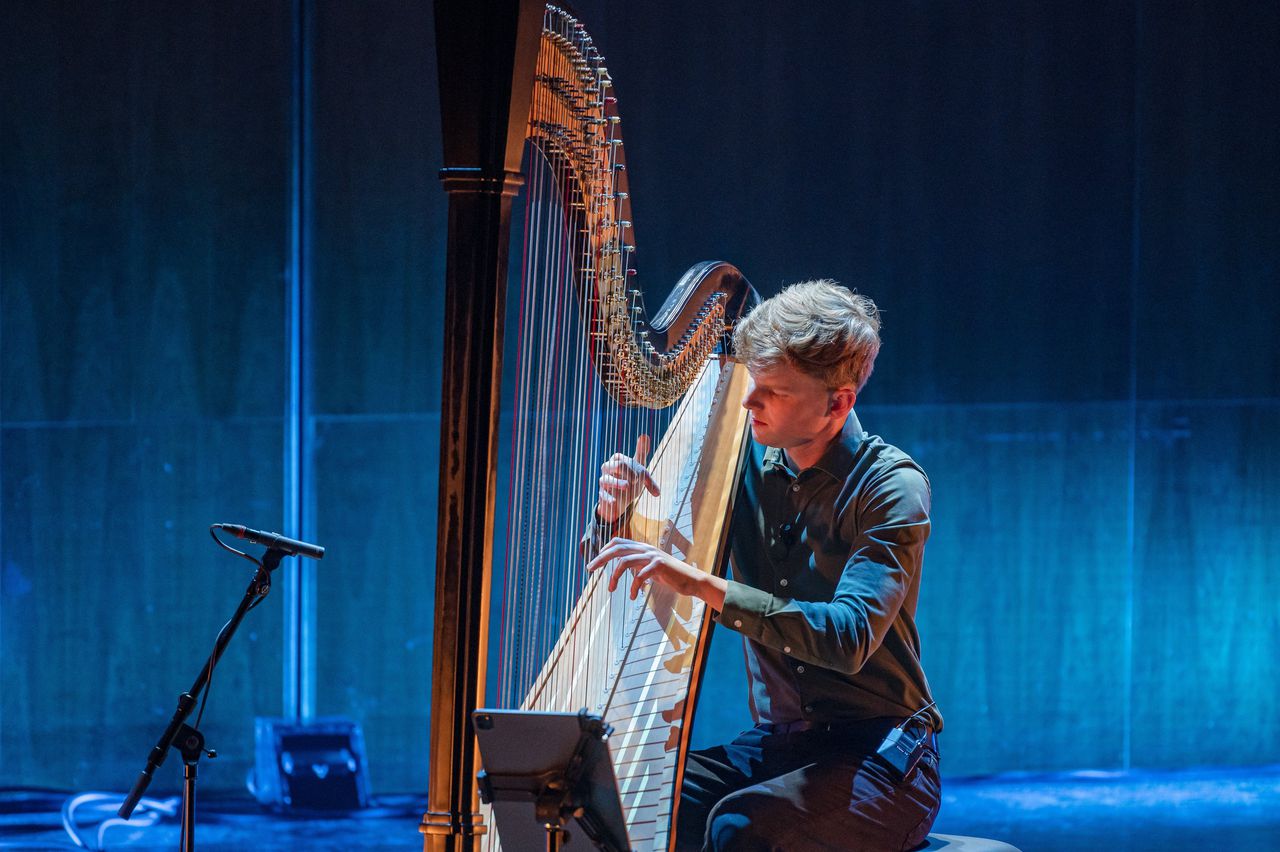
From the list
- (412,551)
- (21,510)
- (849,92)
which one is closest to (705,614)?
(412,551)

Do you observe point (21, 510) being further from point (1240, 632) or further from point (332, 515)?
point (1240, 632)

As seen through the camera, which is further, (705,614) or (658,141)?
(658,141)

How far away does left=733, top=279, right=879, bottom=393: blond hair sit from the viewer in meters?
2.01

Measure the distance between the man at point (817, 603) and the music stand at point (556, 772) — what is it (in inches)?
14.7

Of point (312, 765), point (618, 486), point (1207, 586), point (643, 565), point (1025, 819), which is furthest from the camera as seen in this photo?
point (1207, 586)

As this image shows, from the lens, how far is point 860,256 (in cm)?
444

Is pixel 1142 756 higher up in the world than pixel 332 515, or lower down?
lower down

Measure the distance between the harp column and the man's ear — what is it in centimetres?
85

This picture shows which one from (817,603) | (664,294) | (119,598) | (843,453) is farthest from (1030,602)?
(119,598)

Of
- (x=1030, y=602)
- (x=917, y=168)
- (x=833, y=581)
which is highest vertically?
(x=917, y=168)

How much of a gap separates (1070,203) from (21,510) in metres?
3.55

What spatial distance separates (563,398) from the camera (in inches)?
80.4

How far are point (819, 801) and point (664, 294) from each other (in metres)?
2.76

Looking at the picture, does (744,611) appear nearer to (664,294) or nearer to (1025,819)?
(1025,819)
